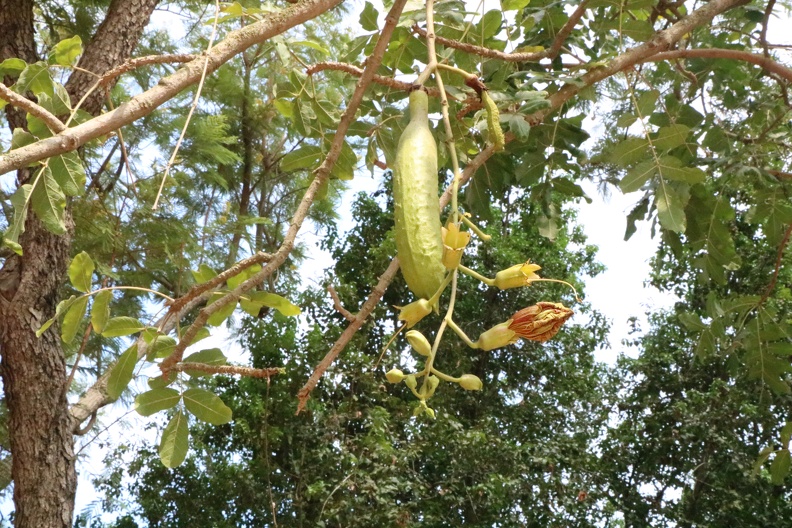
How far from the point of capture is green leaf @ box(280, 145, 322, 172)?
102 cm

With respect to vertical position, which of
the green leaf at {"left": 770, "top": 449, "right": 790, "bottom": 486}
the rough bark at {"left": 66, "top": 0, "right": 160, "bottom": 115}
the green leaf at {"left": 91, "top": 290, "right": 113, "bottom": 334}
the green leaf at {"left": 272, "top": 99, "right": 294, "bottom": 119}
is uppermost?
the rough bark at {"left": 66, "top": 0, "right": 160, "bottom": 115}

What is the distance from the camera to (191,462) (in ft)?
15.2

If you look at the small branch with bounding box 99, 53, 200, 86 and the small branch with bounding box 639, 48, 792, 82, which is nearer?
the small branch with bounding box 99, 53, 200, 86

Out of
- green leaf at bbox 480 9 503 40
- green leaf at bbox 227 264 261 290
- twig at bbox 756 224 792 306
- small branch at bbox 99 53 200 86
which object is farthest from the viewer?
twig at bbox 756 224 792 306

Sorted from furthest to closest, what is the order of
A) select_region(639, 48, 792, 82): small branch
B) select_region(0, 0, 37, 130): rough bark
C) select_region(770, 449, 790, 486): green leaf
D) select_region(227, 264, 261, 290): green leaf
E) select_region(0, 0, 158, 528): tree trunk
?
select_region(0, 0, 37, 130): rough bark → select_region(0, 0, 158, 528): tree trunk → select_region(770, 449, 790, 486): green leaf → select_region(639, 48, 792, 82): small branch → select_region(227, 264, 261, 290): green leaf

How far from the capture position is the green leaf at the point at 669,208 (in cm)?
103

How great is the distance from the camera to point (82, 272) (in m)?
0.84

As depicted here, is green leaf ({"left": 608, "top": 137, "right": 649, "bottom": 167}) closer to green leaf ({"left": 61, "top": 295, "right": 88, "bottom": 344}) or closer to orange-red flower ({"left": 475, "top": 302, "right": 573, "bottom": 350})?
orange-red flower ({"left": 475, "top": 302, "right": 573, "bottom": 350})

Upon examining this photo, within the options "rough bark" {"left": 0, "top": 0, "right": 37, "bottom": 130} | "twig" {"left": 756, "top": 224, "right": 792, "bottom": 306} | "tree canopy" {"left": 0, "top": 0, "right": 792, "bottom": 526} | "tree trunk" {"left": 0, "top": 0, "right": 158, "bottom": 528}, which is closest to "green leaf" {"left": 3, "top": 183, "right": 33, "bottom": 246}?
"tree canopy" {"left": 0, "top": 0, "right": 792, "bottom": 526}

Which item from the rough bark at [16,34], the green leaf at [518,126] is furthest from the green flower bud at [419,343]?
the rough bark at [16,34]

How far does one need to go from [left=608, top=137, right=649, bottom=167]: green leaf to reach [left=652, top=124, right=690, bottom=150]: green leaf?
2 centimetres

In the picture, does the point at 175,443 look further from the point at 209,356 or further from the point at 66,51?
the point at 66,51

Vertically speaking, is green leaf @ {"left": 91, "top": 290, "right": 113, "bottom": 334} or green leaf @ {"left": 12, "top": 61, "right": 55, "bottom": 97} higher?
green leaf @ {"left": 12, "top": 61, "right": 55, "bottom": 97}

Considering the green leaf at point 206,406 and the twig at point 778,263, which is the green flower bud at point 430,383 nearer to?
the green leaf at point 206,406
